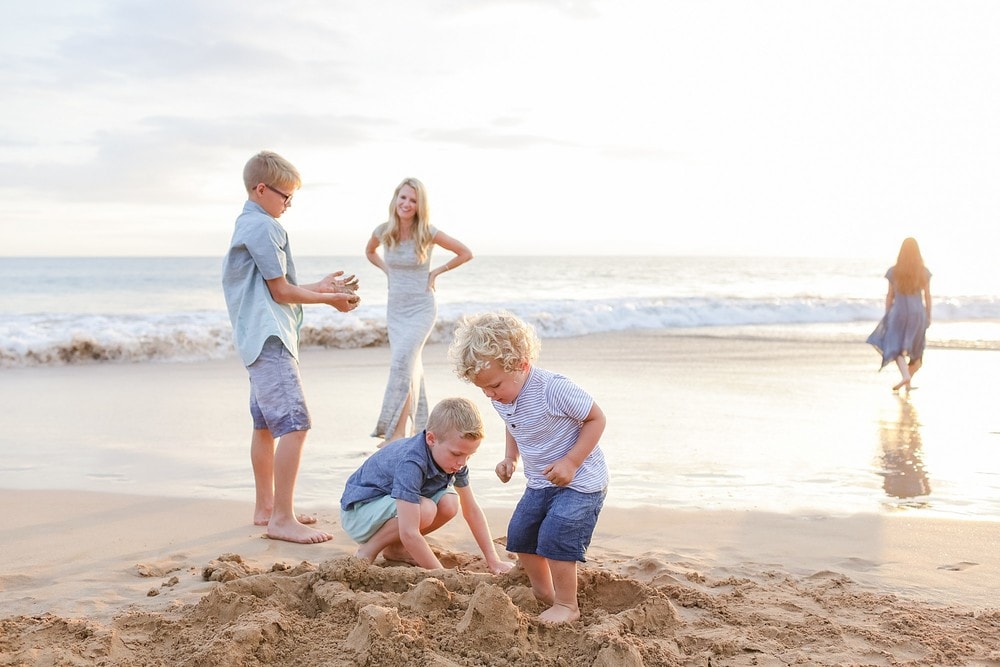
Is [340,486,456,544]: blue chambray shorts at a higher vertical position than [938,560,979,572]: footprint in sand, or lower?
higher

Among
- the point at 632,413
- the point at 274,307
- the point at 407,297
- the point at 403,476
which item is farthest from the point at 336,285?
the point at 632,413

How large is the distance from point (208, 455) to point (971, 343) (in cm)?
1297

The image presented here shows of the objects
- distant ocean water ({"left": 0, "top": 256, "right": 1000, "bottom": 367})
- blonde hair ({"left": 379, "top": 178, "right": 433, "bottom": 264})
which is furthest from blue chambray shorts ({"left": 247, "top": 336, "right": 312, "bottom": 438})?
distant ocean water ({"left": 0, "top": 256, "right": 1000, "bottom": 367})

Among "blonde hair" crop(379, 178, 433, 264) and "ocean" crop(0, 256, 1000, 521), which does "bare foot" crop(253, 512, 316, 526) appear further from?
"blonde hair" crop(379, 178, 433, 264)

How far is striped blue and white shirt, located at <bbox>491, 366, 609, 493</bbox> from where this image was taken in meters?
3.11

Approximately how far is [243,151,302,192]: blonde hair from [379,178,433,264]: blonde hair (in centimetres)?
191

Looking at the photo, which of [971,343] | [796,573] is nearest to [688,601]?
[796,573]

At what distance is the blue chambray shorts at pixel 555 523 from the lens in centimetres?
310

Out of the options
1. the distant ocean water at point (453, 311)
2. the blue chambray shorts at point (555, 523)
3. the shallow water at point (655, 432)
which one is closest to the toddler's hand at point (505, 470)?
the blue chambray shorts at point (555, 523)

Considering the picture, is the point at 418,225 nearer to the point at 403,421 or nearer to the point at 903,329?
the point at 403,421

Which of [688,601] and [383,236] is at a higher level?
[383,236]

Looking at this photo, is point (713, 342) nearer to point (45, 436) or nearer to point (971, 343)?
point (971, 343)

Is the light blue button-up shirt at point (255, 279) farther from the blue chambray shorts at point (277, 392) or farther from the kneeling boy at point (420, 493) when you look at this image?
the kneeling boy at point (420, 493)

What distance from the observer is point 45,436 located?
6.82 meters
